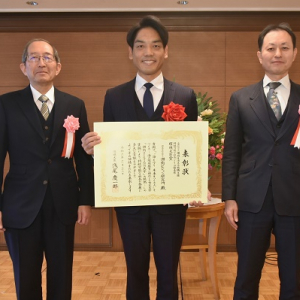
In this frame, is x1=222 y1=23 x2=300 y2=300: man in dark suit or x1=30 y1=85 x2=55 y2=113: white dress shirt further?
x1=30 y1=85 x2=55 y2=113: white dress shirt

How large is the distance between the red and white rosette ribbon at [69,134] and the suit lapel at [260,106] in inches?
35.0

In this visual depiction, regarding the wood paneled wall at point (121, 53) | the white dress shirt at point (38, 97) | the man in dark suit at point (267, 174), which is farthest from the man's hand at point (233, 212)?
the wood paneled wall at point (121, 53)

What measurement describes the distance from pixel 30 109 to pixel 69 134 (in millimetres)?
234

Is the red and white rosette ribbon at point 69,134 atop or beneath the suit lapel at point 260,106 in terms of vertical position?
beneath

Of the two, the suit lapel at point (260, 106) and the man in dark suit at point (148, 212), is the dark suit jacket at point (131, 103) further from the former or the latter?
the suit lapel at point (260, 106)

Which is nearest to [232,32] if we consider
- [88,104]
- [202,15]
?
[202,15]

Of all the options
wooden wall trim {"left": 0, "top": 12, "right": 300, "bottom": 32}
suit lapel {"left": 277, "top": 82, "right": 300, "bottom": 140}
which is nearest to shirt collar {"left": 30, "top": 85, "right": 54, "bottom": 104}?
suit lapel {"left": 277, "top": 82, "right": 300, "bottom": 140}

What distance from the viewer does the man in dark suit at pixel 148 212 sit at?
1.81 meters

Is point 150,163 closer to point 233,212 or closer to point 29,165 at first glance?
point 233,212

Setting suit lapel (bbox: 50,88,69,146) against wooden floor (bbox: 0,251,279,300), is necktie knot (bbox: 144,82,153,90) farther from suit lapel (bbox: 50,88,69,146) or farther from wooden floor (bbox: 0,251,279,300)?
wooden floor (bbox: 0,251,279,300)

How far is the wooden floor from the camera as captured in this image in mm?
2840

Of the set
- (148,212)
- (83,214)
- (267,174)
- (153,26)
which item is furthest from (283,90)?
(83,214)

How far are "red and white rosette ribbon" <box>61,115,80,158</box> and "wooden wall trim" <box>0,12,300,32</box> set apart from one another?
2395mm

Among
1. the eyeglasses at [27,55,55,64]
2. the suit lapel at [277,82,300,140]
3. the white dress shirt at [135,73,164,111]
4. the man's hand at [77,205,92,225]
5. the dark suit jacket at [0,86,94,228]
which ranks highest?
the eyeglasses at [27,55,55,64]
